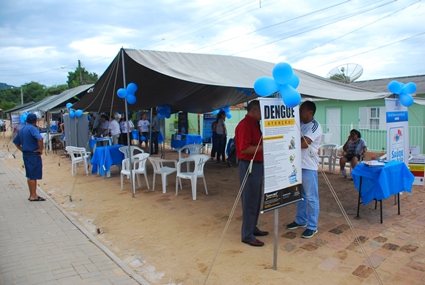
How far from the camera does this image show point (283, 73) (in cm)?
301

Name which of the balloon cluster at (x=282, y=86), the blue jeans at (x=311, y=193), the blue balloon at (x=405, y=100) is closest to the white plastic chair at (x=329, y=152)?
the blue balloon at (x=405, y=100)

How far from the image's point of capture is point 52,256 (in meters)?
3.68

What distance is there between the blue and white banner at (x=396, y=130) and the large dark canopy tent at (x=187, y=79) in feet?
0.85

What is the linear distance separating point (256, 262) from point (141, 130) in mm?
10824

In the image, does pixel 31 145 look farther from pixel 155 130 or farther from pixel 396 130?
pixel 155 130

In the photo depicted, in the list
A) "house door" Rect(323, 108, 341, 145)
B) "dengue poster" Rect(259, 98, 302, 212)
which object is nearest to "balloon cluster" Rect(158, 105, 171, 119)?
"house door" Rect(323, 108, 341, 145)

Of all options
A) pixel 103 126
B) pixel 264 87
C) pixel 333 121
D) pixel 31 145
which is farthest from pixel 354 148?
pixel 103 126

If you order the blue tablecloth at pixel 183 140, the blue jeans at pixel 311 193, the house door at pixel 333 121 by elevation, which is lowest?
the blue jeans at pixel 311 193

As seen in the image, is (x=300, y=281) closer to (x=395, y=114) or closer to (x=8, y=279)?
(x=8, y=279)

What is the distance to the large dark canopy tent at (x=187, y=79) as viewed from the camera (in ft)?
16.6

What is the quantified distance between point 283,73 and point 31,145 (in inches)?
196

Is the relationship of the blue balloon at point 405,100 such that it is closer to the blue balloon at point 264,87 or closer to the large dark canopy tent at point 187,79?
the large dark canopy tent at point 187,79

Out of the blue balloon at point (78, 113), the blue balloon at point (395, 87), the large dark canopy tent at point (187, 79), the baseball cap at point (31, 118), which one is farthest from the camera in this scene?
the blue balloon at point (78, 113)

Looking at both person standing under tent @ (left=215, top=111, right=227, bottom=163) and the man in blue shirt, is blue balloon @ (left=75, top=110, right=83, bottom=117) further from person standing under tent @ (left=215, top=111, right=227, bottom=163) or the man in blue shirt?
the man in blue shirt
